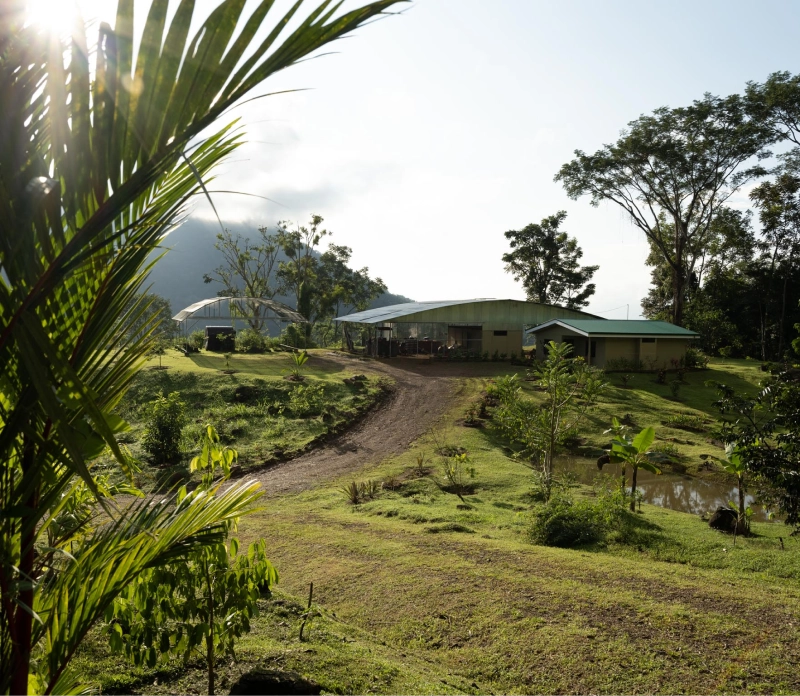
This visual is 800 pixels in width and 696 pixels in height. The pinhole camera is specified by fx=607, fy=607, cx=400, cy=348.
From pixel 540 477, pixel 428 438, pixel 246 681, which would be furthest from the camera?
pixel 428 438

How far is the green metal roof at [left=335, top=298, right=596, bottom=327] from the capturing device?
2945cm

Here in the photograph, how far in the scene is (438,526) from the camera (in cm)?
861

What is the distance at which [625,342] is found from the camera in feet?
87.3

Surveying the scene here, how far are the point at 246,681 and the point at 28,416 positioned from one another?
6.84ft

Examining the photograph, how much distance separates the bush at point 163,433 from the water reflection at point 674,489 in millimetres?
8942

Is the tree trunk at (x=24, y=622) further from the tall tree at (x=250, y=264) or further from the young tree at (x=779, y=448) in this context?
the tall tree at (x=250, y=264)

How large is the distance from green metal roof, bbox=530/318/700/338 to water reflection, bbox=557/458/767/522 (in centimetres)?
1185

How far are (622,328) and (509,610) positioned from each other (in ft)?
76.7

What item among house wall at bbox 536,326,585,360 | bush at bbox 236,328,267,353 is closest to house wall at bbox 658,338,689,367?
house wall at bbox 536,326,585,360

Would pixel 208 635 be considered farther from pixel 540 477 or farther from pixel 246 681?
pixel 540 477

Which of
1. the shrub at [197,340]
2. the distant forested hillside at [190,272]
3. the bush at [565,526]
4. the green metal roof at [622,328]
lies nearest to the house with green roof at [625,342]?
the green metal roof at [622,328]

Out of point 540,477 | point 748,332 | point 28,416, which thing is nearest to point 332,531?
point 540,477

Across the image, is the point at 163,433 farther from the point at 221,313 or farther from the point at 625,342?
the point at 221,313

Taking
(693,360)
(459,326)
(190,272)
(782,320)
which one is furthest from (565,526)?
(190,272)
